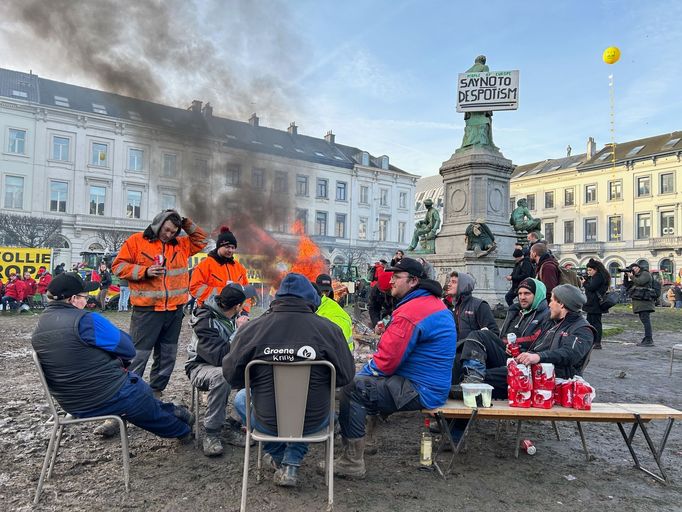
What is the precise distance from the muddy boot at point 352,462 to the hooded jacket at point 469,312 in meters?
1.97

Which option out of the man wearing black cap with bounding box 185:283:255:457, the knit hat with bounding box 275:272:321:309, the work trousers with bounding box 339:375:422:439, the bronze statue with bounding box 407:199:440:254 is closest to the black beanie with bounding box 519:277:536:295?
the work trousers with bounding box 339:375:422:439

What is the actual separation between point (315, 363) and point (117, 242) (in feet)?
103

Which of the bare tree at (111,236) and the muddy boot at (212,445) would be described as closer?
the muddy boot at (212,445)

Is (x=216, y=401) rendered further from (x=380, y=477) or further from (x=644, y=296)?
(x=644, y=296)

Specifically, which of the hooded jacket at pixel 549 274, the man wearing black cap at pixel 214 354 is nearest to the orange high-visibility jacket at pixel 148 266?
the man wearing black cap at pixel 214 354

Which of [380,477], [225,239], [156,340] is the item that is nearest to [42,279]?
[225,239]

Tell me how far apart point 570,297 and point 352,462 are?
221 cm

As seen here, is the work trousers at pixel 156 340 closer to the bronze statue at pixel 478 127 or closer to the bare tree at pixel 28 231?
the bronze statue at pixel 478 127

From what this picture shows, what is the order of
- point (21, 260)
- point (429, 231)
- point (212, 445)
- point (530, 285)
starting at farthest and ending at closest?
point (21, 260) → point (429, 231) → point (530, 285) → point (212, 445)

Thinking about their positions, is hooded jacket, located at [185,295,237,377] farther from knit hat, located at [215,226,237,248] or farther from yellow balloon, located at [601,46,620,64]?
yellow balloon, located at [601,46,620,64]

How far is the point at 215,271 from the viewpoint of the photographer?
18.2 feet

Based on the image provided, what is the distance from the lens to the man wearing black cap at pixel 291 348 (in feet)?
9.73

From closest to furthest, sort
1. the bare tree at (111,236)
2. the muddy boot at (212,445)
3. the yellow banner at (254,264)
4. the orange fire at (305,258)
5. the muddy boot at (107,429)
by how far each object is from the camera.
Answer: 1. the muddy boot at (212,445)
2. the muddy boot at (107,429)
3. the orange fire at (305,258)
4. the yellow banner at (254,264)
5. the bare tree at (111,236)

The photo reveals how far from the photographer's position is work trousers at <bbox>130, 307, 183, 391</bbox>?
4.85 meters
